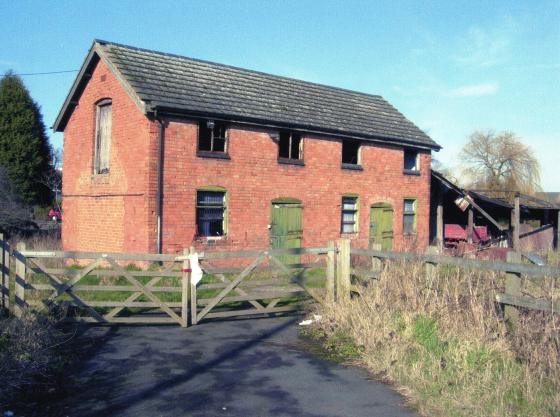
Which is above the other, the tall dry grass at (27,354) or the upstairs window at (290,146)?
the upstairs window at (290,146)

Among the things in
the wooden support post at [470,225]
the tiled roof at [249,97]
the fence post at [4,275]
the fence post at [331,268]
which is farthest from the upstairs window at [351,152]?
the fence post at [4,275]

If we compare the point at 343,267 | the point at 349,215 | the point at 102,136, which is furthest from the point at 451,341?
the point at 102,136

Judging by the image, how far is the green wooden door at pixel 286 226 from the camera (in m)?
17.7

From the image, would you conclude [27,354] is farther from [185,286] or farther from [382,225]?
[382,225]

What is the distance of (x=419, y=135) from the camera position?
904 inches

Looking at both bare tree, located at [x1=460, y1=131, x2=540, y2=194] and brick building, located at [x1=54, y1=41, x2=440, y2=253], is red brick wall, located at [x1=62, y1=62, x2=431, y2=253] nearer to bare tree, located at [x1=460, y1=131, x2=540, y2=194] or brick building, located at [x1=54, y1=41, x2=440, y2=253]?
brick building, located at [x1=54, y1=41, x2=440, y2=253]

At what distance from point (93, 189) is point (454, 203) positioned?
16424 millimetres

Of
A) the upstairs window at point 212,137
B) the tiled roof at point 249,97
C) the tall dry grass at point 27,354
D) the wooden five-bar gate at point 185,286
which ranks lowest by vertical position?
the tall dry grass at point 27,354

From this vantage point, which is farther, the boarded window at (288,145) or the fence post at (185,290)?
the boarded window at (288,145)

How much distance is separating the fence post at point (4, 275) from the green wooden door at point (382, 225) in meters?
14.0

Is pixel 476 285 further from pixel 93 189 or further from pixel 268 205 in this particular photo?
pixel 93 189

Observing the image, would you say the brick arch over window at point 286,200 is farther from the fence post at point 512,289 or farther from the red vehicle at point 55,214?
the red vehicle at point 55,214

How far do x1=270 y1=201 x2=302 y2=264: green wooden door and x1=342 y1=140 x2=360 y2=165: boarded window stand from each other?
3326 mm

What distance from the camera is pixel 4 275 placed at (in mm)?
8648
